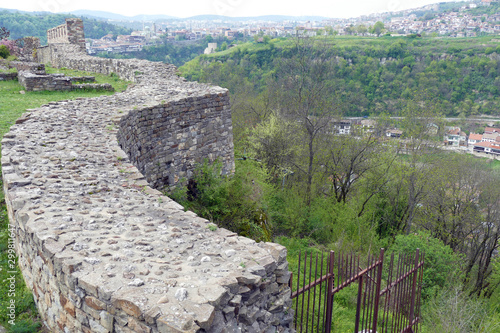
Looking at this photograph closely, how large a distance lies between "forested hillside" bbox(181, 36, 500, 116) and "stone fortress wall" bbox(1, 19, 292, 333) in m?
30.3

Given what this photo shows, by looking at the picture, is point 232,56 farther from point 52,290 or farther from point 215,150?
point 52,290

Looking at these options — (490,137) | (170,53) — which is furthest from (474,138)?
(170,53)

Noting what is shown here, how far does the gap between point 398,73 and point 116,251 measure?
182 feet

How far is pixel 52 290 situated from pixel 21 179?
1.67m

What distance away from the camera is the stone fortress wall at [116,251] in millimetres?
2709

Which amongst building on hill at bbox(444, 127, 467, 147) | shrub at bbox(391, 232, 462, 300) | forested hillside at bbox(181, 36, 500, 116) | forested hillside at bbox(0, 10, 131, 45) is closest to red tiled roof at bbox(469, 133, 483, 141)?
forested hillside at bbox(181, 36, 500, 116)

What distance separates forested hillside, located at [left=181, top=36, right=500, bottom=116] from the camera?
42.8 meters

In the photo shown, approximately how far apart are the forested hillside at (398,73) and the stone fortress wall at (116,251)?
99.3 ft

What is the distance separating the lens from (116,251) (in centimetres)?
327

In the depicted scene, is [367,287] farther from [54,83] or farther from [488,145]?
[488,145]

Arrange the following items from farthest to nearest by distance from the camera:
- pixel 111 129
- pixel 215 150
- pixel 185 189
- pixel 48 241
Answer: pixel 215 150 < pixel 185 189 < pixel 111 129 < pixel 48 241

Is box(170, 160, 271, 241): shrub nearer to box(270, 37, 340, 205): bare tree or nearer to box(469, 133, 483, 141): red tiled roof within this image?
box(270, 37, 340, 205): bare tree

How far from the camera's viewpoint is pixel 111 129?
6.58 meters

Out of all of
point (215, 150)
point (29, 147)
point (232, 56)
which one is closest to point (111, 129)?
point (29, 147)
